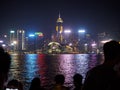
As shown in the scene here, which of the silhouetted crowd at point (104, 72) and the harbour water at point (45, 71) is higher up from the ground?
the silhouetted crowd at point (104, 72)

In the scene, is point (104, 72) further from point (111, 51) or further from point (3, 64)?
point (3, 64)

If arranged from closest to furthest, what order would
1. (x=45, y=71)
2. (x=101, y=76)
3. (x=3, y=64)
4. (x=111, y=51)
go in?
(x=3, y=64)
(x=101, y=76)
(x=111, y=51)
(x=45, y=71)

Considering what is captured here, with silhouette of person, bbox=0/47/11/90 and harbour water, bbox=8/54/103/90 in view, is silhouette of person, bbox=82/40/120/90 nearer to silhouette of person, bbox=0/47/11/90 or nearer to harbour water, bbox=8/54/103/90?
silhouette of person, bbox=0/47/11/90

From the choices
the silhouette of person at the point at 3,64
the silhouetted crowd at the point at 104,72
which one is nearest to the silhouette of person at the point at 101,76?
the silhouetted crowd at the point at 104,72

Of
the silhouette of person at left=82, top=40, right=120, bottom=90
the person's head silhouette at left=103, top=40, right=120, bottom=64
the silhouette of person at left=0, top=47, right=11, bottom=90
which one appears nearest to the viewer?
the silhouette of person at left=0, top=47, right=11, bottom=90

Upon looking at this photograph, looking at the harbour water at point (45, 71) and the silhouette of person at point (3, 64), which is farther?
the harbour water at point (45, 71)

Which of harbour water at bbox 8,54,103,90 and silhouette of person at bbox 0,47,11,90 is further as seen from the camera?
harbour water at bbox 8,54,103,90

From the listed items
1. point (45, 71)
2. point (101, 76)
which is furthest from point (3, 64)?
point (45, 71)

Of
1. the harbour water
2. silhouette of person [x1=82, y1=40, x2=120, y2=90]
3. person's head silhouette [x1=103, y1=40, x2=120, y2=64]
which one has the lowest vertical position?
the harbour water

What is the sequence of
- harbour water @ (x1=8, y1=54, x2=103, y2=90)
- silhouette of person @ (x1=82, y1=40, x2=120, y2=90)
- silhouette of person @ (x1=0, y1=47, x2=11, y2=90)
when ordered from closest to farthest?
1. silhouette of person @ (x1=0, y1=47, x2=11, y2=90)
2. silhouette of person @ (x1=82, y1=40, x2=120, y2=90)
3. harbour water @ (x1=8, y1=54, x2=103, y2=90)

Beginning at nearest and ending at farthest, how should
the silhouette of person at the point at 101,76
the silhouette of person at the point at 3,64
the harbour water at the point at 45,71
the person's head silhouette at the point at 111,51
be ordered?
the silhouette of person at the point at 3,64 → the silhouette of person at the point at 101,76 → the person's head silhouette at the point at 111,51 → the harbour water at the point at 45,71

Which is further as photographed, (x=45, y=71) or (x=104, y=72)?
(x=45, y=71)

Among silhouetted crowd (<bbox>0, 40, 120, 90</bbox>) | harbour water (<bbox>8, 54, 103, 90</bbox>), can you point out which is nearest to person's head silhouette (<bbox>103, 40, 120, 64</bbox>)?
silhouetted crowd (<bbox>0, 40, 120, 90</bbox>)

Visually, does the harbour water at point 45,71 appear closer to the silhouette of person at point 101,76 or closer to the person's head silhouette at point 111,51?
the person's head silhouette at point 111,51
